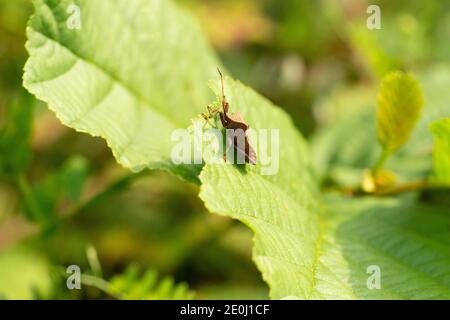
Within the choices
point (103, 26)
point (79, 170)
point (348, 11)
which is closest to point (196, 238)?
point (79, 170)

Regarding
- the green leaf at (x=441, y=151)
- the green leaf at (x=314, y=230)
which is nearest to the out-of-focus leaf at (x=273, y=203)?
the green leaf at (x=314, y=230)

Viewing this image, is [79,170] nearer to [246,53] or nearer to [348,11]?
→ [246,53]

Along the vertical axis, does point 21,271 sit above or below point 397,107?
below

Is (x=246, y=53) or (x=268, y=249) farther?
(x=246, y=53)

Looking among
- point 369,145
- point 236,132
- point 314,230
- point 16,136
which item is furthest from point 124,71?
point 369,145

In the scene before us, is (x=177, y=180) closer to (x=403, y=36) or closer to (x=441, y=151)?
(x=403, y=36)

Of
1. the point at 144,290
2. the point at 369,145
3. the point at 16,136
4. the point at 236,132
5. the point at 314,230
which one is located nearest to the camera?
the point at 236,132
